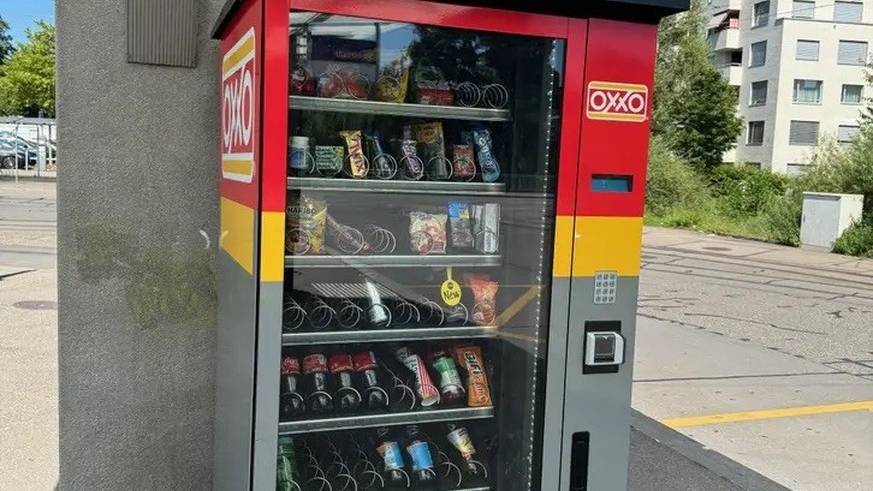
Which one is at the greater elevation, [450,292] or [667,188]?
[667,188]

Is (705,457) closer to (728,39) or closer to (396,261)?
(396,261)

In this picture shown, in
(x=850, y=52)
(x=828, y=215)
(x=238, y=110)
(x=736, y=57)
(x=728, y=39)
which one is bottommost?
(x=828, y=215)

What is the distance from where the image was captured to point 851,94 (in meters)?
46.8

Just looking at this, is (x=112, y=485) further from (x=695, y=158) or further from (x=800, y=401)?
(x=695, y=158)

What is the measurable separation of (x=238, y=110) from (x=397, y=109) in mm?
554

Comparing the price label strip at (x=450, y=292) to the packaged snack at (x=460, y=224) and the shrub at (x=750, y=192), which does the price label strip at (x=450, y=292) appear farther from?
the shrub at (x=750, y=192)

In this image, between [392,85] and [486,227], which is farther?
[486,227]

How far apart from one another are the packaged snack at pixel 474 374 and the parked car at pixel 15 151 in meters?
33.9

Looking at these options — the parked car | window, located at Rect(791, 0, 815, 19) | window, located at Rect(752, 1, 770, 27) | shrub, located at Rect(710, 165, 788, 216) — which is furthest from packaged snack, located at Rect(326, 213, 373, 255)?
window, located at Rect(791, 0, 815, 19)

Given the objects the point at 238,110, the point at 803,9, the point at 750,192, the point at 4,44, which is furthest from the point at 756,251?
the point at 4,44

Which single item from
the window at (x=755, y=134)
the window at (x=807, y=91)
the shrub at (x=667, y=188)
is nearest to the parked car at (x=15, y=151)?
the shrub at (x=667, y=188)

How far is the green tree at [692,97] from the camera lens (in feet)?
109

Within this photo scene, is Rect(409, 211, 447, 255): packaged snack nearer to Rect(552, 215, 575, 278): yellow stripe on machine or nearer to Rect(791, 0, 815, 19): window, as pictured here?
Rect(552, 215, 575, 278): yellow stripe on machine

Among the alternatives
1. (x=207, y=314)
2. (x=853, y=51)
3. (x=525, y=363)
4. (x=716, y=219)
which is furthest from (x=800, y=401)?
(x=853, y=51)
